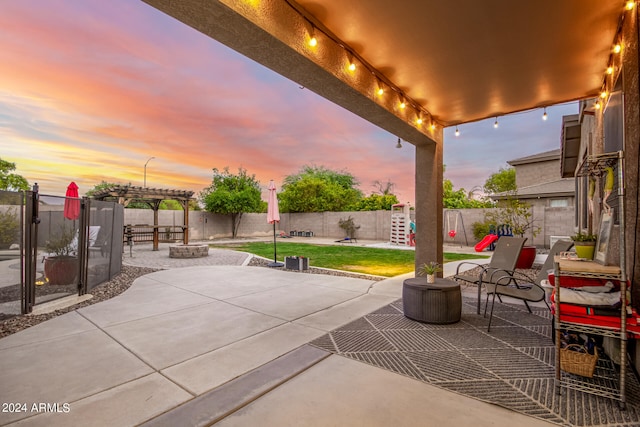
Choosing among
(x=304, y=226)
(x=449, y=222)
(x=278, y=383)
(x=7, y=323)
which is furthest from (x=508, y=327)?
(x=304, y=226)

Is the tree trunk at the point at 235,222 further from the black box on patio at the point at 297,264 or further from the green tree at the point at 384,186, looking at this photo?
the green tree at the point at 384,186

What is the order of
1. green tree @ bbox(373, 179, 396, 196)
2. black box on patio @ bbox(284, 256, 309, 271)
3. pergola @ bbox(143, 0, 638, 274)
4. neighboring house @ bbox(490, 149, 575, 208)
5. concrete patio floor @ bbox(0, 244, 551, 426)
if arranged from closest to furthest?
1. concrete patio floor @ bbox(0, 244, 551, 426)
2. pergola @ bbox(143, 0, 638, 274)
3. black box on patio @ bbox(284, 256, 309, 271)
4. neighboring house @ bbox(490, 149, 575, 208)
5. green tree @ bbox(373, 179, 396, 196)

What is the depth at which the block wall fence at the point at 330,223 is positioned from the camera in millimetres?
11195

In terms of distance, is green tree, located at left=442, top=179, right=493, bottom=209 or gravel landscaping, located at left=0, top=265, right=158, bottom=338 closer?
gravel landscaping, located at left=0, top=265, right=158, bottom=338

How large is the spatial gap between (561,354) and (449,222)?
12.5m

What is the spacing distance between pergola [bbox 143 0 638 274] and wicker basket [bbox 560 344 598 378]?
55.7 inches

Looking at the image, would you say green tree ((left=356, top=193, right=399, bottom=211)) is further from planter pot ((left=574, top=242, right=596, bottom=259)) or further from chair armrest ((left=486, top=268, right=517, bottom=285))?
planter pot ((left=574, top=242, right=596, bottom=259))

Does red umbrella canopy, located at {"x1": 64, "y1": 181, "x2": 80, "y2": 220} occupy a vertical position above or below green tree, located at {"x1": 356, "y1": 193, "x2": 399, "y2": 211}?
below

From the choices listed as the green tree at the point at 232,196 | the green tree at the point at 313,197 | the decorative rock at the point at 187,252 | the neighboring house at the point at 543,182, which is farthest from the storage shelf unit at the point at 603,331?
the green tree at the point at 313,197

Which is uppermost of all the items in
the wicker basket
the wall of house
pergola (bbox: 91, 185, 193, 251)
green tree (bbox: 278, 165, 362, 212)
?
the wall of house

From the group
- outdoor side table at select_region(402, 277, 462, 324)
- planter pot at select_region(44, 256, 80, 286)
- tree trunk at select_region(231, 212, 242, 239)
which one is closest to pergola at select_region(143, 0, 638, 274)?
outdoor side table at select_region(402, 277, 462, 324)

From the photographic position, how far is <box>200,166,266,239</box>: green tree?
58.3 feet

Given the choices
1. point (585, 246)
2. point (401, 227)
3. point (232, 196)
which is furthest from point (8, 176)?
point (585, 246)

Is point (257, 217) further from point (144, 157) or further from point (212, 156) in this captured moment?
point (144, 157)
